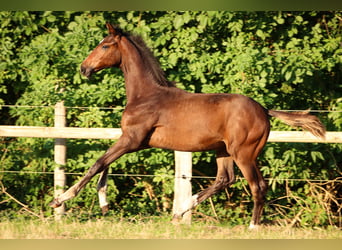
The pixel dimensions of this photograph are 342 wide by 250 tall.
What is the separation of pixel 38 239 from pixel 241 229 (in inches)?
85.5

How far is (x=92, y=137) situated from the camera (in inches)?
255

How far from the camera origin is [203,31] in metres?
8.01

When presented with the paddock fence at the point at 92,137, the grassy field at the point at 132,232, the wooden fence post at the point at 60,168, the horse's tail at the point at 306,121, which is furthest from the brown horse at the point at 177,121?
the wooden fence post at the point at 60,168

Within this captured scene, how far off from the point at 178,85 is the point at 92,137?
178cm

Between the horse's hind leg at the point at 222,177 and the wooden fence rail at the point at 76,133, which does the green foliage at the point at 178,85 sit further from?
the horse's hind leg at the point at 222,177

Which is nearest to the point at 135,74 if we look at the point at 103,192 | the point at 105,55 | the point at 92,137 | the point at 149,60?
the point at 149,60

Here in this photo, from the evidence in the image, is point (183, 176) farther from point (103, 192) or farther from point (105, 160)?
point (105, 160)

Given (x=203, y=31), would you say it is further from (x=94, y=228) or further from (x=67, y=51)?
(x=94, y=228)

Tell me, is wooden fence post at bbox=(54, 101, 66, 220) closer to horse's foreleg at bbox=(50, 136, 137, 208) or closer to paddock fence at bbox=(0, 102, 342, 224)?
paddock fence at bbox=(0, 102, 342, 224)

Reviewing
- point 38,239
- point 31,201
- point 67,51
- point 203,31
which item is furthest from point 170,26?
point 38,239

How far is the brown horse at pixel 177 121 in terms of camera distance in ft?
18.2

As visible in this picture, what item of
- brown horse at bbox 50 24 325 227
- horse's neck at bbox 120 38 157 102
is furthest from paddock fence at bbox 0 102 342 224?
horse's neck at bbox 120 38 157 102

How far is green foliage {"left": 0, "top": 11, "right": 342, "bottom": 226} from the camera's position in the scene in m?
7.55

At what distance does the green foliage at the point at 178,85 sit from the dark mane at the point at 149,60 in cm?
149
